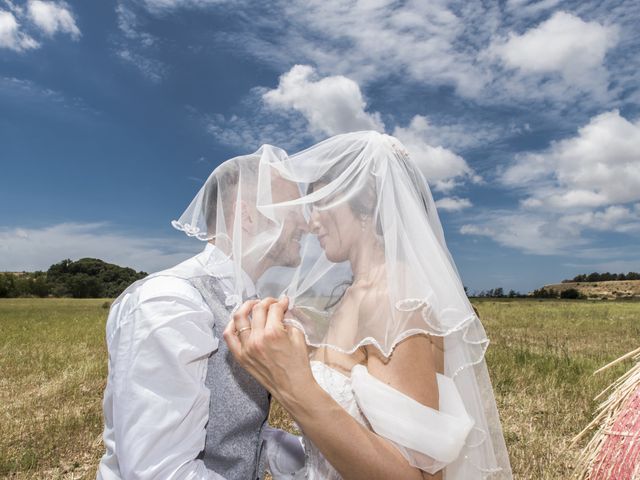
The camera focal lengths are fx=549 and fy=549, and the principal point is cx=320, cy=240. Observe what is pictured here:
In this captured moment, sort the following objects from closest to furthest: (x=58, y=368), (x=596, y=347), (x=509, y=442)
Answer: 1. (x=509, y=442)
2. (x=58, y=368)
3. (x=596, y=347)

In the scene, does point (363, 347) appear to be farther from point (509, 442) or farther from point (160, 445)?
point (509, 442)

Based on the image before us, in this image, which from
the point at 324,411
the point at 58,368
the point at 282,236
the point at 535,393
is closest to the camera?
the point at 324,411

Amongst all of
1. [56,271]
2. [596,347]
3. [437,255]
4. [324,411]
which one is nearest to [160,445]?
[324,411]

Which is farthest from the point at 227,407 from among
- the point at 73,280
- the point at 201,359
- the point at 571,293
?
the point at 73,280

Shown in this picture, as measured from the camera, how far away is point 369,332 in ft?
7.27

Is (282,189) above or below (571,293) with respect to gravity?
below

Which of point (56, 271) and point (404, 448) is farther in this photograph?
point (56, 271)

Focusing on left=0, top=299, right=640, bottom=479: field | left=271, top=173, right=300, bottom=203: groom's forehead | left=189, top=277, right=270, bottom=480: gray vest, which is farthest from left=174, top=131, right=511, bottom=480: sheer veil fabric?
left=0, top=299, right=640, bottom=479: field

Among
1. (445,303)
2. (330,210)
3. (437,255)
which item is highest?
(330,210)

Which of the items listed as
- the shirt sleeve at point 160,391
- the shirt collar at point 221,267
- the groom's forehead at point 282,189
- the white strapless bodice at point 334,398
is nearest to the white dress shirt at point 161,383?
the shirt sleeve at point 160,391

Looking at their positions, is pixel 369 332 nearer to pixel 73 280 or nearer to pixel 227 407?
pixel 227 407

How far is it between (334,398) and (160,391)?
69 centimetres

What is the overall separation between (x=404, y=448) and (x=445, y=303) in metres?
0.61

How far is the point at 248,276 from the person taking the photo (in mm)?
2398
